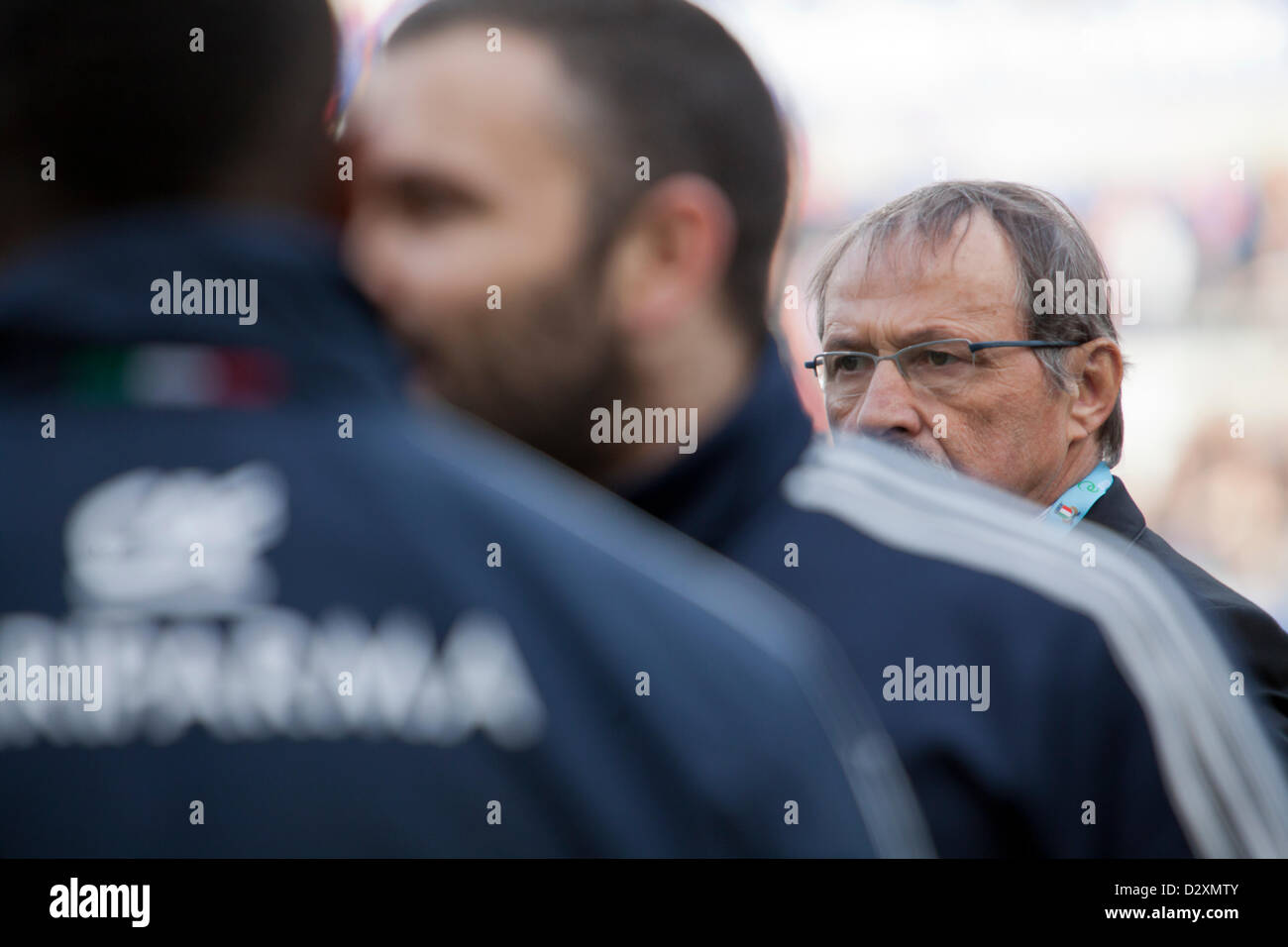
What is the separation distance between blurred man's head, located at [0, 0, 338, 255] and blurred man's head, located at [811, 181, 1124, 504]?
95 cm

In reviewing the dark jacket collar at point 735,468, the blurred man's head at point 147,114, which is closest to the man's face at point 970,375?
the dark jacket collar at point 735,468

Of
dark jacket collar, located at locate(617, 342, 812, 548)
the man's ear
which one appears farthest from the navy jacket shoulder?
the man's ear

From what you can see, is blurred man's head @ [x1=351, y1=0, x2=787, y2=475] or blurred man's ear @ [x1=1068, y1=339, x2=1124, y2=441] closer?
blurred man's head @ [x1=351, y1=0, x2=787, y2=475]

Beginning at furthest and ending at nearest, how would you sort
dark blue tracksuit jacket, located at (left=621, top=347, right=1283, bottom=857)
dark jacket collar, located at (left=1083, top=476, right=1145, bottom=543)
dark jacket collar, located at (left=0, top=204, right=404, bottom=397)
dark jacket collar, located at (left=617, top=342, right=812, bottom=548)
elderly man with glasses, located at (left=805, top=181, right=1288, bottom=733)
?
elderly man with glasses, located at (left=805, top=181, right=1288, bottom=733) < dark jacket collar, located at (left=1083, top=476, right=1145, bottom=543) < dark jacket collar, located at (left=617, top=342, right=812, bottom=548) < dark blue tracksuit jacket, located at (left=621, top=347, right=1283, bottom=857) < dark jacket collar, located at (left=0, top=204, right=404, bottom=397)

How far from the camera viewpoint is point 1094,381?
156cm

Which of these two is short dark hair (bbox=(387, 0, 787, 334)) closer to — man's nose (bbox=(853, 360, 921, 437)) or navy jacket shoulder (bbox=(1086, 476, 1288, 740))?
man's nose (bbox=(853, 360, 921, 437))

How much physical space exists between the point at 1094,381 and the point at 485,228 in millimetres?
745

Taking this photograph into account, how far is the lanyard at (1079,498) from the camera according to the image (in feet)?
4.62

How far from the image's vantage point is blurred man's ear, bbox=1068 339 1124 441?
5.07 ft

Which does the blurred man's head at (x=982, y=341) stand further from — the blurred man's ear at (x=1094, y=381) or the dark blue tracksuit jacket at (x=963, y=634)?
the dark blue tracksuit jacket at (x=963, y=634)

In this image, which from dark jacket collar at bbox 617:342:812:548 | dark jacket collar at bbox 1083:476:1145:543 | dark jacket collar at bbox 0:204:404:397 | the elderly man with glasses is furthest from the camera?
the elderly man with glasses

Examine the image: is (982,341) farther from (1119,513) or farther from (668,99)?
(668,99)

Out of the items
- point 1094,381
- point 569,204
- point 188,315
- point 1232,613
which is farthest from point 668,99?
point 188,315

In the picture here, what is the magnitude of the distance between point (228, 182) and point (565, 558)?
0.27 metres
